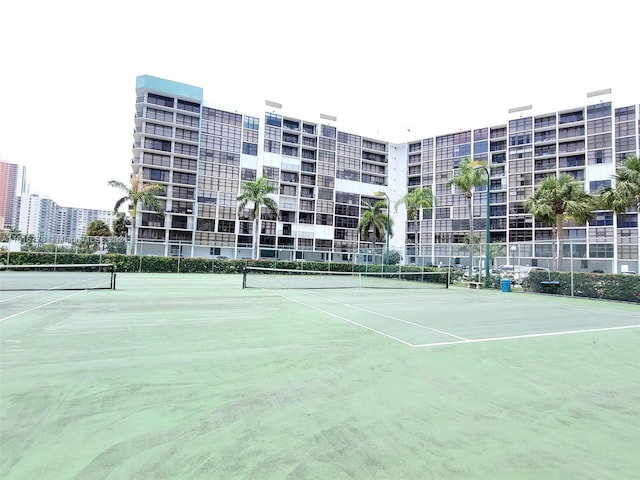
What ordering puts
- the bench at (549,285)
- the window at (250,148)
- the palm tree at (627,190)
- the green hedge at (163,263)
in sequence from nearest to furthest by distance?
1. the palm tree at (627,190)
2. the bench at (549,285)
3. the green hedge at (163,263)
4. the window at (250,148)

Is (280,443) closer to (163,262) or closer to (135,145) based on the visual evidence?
(163,262)

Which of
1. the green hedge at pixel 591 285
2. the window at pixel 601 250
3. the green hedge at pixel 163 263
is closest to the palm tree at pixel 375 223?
the green hedge at pixel 163 263

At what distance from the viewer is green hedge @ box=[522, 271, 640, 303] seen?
18.8 meters

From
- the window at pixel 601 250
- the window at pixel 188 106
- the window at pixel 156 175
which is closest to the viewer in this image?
the window at pixel 601 250

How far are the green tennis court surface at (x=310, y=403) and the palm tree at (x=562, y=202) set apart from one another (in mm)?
22062

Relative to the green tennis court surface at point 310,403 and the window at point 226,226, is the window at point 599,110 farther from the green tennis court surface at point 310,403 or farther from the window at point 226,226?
the green tennis court surface at point 310,403

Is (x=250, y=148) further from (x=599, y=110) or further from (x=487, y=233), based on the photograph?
(x=599, y=110)

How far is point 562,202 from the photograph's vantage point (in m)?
27.5

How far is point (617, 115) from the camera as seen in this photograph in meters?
61.5

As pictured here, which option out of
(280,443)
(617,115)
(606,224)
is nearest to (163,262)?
(280,443)

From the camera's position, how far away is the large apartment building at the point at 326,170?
2438 inches

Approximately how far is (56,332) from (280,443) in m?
6.56

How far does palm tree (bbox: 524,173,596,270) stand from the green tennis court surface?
22062 millimetres

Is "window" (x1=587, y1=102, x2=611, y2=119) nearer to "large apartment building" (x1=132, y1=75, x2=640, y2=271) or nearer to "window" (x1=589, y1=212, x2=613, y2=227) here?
"large apartment building" (x1=132, y1=75, x2=640, y2=271)
